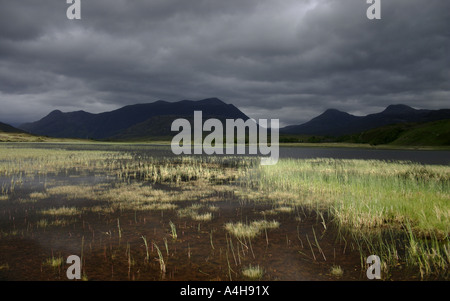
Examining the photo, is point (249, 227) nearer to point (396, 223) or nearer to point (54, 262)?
point (396, 223)

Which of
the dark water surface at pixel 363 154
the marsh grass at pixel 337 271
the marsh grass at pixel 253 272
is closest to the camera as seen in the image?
the marsh grass at pixel 253 272

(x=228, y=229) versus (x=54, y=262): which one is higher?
(x=54, y=262)

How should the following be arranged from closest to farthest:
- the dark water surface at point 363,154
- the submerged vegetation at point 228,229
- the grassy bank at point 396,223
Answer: the submerged vegetation at point 228,229, the grassy bank at point 396,223, the dark water surface at point 363,154

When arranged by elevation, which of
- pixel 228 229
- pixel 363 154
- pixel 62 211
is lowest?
pixel 228 229

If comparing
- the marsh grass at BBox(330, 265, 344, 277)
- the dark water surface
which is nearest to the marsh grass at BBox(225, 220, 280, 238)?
the marsh grass at BBox(330, 265, 344, 277)

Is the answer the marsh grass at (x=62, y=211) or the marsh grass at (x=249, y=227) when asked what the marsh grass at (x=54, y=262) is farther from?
the marsh grass at (x=249, y=227)

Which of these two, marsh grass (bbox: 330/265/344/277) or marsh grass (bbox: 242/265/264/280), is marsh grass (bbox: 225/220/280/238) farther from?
marsh grass (bbox: 330/265/344/277)

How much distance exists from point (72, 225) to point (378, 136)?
218 meters

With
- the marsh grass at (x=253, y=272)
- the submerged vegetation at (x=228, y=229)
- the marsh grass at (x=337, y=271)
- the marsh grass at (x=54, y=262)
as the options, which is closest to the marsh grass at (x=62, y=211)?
the submerged vegetation at (x=228, y=229)

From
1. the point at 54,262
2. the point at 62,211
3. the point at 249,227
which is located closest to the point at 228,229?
the point at 249,227

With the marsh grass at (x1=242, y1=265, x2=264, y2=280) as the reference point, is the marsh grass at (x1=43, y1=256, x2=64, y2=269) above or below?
above

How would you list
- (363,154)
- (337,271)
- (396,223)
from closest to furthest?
1. (337,271)
2. (396,223)
3. (363,154)

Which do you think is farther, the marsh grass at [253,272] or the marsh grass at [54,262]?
the marsh grass at [54,262]

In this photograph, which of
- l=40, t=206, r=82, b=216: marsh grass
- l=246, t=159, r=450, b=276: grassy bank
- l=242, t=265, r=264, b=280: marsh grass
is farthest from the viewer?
l=40, t=206, r=82, b=216: marsh grass
